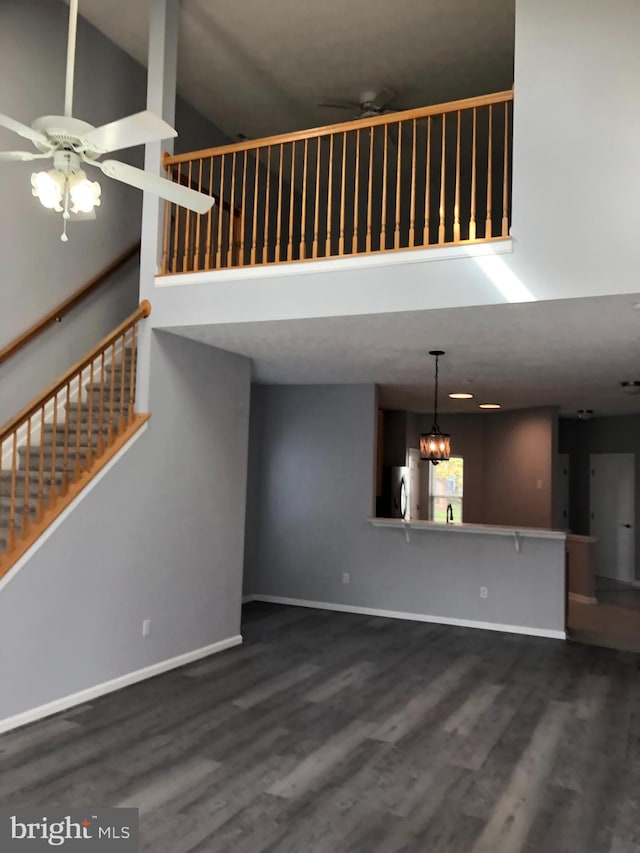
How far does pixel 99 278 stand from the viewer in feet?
20.1

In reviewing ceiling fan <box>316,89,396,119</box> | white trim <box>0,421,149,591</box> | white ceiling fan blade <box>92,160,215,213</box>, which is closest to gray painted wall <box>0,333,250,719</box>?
white trim <box>0,421,149,591</box>

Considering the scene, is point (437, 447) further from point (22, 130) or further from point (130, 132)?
point (22, 130)

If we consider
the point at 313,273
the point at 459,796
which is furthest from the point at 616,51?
the point at 459,796

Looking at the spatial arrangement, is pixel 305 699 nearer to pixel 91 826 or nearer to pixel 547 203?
pixel 91 826

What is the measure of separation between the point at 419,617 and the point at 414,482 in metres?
4.06

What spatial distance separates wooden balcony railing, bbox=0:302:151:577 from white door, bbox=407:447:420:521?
6.24m

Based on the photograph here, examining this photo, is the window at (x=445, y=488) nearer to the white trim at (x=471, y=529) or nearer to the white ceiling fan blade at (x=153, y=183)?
the white trim at (x=471, y=529)

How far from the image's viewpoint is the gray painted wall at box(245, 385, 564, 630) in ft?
22.9

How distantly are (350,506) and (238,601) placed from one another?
210 cm

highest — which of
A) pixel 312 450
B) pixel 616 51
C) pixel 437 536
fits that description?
pixel 616 51

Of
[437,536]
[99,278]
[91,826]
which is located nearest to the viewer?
[91,826]

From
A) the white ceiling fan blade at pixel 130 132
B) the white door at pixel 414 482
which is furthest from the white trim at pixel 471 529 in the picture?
the white ceiling fan blade at pixel 130 132

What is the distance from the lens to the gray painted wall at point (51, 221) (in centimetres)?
527

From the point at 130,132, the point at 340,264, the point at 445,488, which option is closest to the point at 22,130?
the point at 130,132
